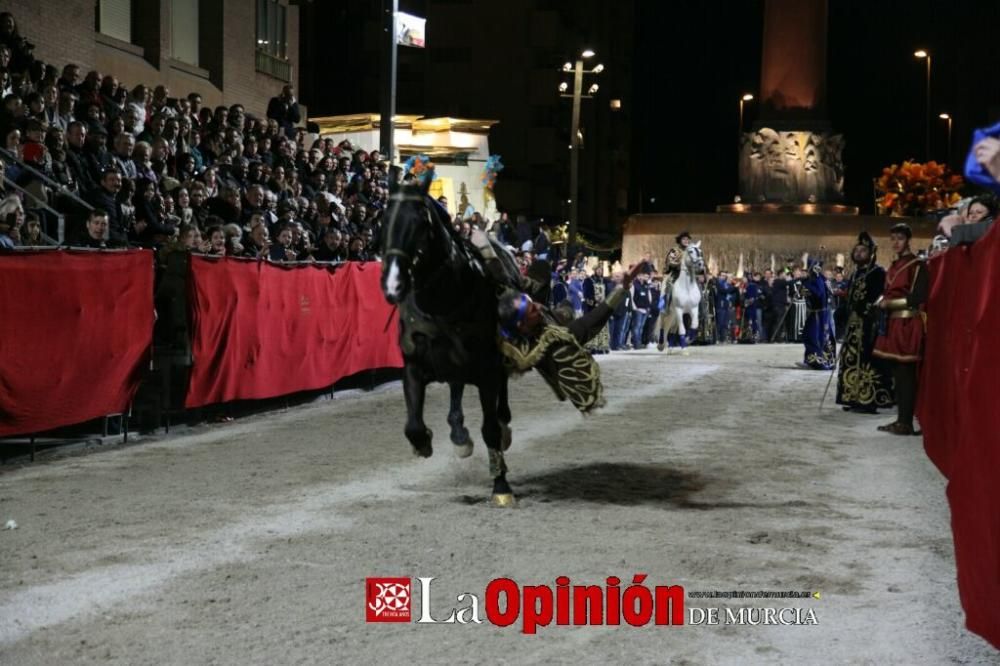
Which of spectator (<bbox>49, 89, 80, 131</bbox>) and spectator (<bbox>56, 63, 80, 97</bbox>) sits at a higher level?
spectator (<bbox>56, 63, 80, 97</bbox>)

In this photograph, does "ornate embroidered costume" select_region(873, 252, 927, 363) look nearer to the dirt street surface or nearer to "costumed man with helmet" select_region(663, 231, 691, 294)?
the dirt street surface

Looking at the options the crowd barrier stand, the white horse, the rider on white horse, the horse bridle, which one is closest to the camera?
the horse bridle

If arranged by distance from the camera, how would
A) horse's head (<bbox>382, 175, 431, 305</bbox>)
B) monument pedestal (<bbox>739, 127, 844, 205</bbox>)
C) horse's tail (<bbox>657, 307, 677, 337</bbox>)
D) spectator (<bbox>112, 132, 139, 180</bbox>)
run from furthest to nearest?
monument pedestal (<bbox>739, 127, 844, 205</bbox>) < horse's tail (<bbox>657, 307, 677, 337</bbox>) < spectator (<bbox>112, 132, 139, 180</bbox>) < horse's head (<bbox>382, 175, 431, 305</bbox>)

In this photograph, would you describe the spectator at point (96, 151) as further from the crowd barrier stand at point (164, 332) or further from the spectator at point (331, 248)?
the spectator at point (331, 248)

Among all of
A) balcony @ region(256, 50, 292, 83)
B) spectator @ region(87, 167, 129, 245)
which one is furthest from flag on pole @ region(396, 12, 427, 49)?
spectator @ region(87, 167, 129, 245)

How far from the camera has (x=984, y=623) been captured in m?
5.70

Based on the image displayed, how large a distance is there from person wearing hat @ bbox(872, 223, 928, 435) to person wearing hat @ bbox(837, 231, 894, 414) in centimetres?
153

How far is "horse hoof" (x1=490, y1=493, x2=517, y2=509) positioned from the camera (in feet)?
30.8

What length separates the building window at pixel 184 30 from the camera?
2877cm

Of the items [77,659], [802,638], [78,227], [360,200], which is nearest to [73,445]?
[78,227]

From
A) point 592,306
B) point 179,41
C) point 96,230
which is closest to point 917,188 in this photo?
point 592,306

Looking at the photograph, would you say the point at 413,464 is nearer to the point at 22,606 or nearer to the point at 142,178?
the point at 22,606

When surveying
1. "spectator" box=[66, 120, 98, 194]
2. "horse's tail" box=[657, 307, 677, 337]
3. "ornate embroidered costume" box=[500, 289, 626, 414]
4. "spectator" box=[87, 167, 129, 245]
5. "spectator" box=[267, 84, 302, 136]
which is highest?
"spectator" box=[267, 84, 302, 136]

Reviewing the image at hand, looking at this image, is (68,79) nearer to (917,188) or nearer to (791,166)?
(791,166)
